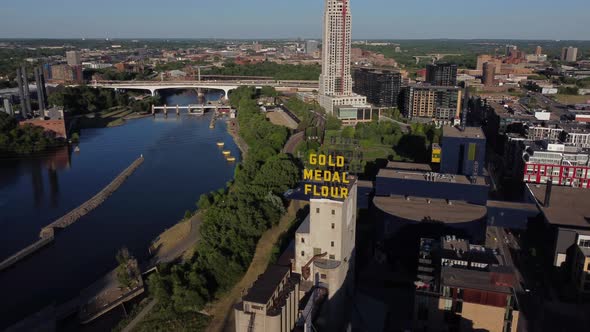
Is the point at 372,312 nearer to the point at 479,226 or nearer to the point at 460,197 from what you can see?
the point at 479,226

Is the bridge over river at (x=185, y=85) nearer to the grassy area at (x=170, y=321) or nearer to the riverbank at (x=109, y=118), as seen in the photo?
the riverbank at (x=109, y=118)

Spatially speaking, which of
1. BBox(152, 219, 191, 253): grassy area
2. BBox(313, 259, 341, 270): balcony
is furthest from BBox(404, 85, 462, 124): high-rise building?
BBox(313, 259, 341, 270): balcony

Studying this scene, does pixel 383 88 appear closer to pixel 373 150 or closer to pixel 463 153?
pixel 373 150

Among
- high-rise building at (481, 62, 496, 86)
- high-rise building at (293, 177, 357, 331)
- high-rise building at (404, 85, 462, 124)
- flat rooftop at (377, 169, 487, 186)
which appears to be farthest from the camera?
high-rise building at (481, 62, 496, 86)

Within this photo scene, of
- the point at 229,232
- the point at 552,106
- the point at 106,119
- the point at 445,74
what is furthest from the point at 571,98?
the point at 229,232

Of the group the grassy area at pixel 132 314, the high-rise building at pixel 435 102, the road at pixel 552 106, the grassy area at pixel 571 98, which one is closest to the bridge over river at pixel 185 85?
the high-rise building at pixel 435 102

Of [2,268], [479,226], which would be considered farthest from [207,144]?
[479,226]

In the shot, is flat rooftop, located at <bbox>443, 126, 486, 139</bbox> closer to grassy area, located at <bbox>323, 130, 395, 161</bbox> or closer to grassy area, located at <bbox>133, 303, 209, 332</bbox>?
grassy area, located at <bbox>323, 130, 395, 161</bbox>
